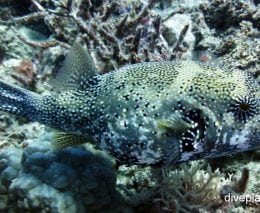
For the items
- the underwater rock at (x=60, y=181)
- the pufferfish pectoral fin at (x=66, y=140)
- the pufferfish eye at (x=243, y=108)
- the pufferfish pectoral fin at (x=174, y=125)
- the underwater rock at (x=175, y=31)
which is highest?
the underwater rock at (x=175, y=31)

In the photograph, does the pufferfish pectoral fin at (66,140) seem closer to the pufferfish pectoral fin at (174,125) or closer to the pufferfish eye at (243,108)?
the pufferfish pectoral fin at (174,125)

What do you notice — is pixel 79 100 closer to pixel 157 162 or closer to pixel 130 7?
pixel 157 162

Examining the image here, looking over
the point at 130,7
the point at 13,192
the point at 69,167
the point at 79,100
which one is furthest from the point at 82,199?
the point at 130,7

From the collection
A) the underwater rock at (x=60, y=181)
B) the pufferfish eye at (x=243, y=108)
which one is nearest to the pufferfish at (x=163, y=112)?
the pufferfish eye at (x=243, y=108)

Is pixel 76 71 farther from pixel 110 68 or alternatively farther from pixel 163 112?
pixel 110 68

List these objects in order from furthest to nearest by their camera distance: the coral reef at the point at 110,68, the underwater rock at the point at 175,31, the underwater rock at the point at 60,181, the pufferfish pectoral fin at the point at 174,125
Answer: the underwater rock at the point at 175,31
the coral reef at the point at 110,68
the underwater rock at the point at 60,181
the pufferfish pectoral fin at the point at 174,125
